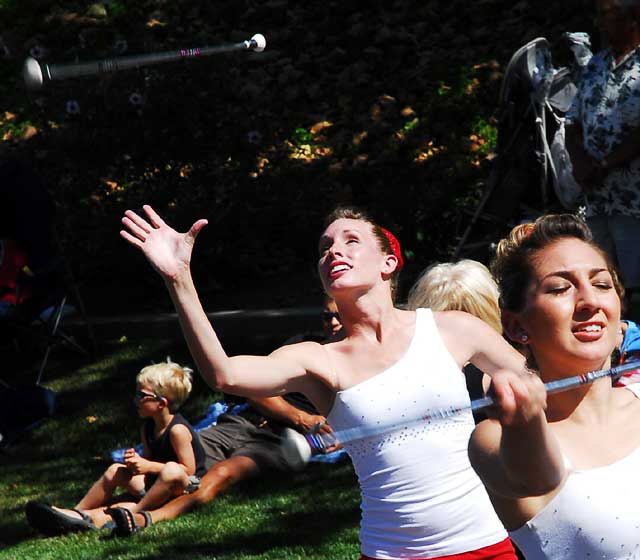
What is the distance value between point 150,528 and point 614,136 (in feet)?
9.25

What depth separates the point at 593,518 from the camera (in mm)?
2150

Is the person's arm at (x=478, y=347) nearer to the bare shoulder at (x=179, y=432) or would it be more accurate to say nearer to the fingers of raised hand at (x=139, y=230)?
the fingers of raised hand at (x=139, y=230)

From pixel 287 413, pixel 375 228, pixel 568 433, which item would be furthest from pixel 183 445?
pixel 568 433

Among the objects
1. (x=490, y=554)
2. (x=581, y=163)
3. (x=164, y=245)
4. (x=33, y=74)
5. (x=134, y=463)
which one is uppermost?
(x=33, y=74)

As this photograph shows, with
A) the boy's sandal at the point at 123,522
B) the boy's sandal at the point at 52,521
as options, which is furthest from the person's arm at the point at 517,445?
the boy's sandal at the point at 52,521

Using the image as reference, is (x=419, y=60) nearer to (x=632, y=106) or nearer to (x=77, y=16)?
(x=77, y=16)

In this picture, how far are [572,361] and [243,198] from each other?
22.7 feet

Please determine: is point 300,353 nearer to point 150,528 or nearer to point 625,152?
point 625,152

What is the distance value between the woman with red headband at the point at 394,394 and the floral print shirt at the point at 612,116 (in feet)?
6.79

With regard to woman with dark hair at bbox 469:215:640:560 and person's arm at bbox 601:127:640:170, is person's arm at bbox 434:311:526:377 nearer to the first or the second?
woman with dark hair at bbox 469:215:640:560

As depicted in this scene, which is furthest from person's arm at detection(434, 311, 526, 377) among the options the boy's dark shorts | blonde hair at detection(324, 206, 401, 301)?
the boy's dark shorts

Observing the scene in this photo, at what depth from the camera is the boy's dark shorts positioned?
6582 mm

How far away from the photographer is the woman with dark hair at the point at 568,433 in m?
2.09

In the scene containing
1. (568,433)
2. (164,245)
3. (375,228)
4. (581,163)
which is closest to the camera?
(568,433)
